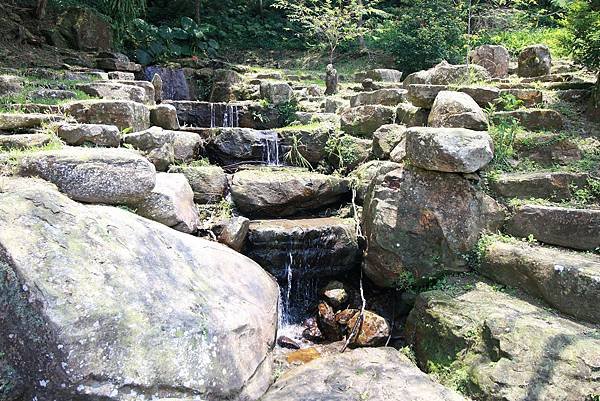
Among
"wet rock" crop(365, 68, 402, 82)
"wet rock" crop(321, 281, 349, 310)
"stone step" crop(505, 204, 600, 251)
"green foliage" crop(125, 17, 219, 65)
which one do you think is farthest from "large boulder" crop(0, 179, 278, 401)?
"green foliage" crop(125, 17, 219, 65)

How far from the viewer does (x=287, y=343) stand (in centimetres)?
459

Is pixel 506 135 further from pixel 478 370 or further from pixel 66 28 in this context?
pixel 66 28

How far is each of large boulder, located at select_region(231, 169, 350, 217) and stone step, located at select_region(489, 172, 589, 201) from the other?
2175 mm

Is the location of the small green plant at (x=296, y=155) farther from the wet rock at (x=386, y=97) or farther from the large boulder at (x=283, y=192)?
the wet rock at (x=386, y=97)

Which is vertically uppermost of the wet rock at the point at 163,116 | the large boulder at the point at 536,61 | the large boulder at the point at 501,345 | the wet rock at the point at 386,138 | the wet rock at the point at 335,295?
the large boulder at the point at 536,61

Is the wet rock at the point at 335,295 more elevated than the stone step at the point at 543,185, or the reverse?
the stone step at the point at 543,185

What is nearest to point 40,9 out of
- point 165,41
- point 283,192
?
point 165,41

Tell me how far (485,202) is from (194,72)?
8.73 metres

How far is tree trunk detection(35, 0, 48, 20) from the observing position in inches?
407

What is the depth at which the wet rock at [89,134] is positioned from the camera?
456cm

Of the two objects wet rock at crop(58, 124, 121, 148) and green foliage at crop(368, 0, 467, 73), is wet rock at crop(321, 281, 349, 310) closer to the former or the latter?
wet rock at crop(58, 124, 121, 148)

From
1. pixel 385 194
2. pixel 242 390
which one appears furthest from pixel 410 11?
pixel 242 390

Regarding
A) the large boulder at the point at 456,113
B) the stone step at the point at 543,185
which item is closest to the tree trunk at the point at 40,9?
the large boulder at the point at 456,113

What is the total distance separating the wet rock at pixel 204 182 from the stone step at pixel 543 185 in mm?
3284
